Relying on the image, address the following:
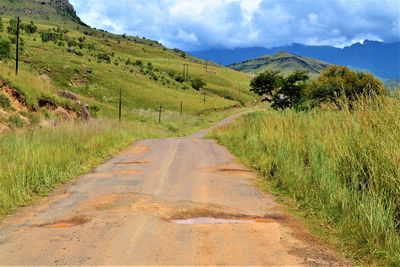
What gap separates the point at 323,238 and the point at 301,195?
2474 millimetres

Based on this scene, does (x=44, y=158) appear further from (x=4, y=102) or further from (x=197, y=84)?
(x=197, y=84)

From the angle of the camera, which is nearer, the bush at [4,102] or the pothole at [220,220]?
the pothole at [220,220]

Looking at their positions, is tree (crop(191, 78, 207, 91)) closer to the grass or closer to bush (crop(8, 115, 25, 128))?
bush (crop(8, 115, 25, 128))

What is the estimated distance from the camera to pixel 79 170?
11938 millimetres

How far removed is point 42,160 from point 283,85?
205 ft

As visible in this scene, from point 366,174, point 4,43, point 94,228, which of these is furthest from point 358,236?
point 4,43

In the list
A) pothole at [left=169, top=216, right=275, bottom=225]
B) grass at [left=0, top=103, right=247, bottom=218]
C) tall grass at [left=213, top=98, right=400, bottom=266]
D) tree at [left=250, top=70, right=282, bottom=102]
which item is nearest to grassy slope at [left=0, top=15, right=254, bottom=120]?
tree at [left=250, top=70, right=282, bottom=102]

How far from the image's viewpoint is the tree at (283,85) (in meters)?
69.8

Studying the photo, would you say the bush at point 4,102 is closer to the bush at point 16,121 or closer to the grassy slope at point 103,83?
the bush at point 16,121

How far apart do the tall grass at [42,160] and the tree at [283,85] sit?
5508 centimetres

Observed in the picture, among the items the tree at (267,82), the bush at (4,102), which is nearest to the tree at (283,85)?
the tree at (267,82)

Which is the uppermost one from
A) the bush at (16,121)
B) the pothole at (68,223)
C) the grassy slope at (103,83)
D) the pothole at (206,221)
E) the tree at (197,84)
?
the tree at (197,84)

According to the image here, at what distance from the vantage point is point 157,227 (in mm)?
6496

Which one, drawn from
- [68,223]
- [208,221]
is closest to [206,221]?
[208,221]
